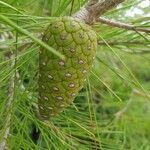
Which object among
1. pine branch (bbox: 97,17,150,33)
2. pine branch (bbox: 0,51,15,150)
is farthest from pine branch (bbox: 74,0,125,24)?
pine branch (bbox: 0,51,15,150)

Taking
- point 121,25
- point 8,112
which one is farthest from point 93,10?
point 8,112

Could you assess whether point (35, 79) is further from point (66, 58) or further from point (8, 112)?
point (66, 58)

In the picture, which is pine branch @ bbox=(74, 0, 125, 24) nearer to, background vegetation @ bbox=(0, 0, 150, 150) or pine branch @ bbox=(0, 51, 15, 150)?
background vegetation @ bbox=(0, 0, 150, 150)

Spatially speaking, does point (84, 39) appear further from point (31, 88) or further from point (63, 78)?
point (31, 88)

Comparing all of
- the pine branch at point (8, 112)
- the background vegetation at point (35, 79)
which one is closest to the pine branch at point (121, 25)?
the background vegetation at point (35, 79)

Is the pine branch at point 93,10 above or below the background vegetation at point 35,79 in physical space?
above

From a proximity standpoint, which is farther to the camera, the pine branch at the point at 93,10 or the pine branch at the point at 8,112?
the pine branch at the point at 8,112

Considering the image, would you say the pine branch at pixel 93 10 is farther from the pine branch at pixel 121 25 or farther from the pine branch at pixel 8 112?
the pine branch at pixel 8 112

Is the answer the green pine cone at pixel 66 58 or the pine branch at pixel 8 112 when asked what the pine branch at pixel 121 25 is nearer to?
the green pine cone at pixel 66 58

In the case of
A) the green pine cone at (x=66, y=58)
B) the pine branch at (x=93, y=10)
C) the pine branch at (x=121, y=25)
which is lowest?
the green pine cone at (x=66, y=58)
